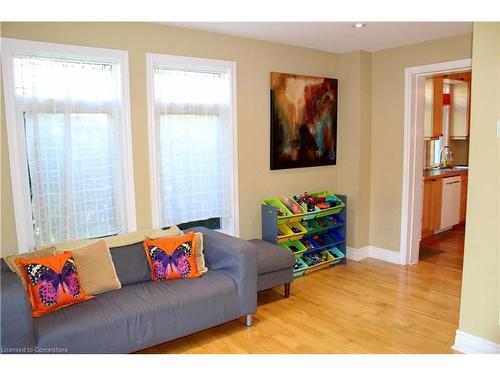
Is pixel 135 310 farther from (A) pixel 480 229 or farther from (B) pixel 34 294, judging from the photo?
(A) pixel 480 229

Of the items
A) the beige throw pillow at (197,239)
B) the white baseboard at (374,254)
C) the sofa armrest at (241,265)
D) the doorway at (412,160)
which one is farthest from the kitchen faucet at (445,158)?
the beige throw pillow at (197,239)

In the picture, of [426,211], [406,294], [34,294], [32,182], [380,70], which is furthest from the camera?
[426,211]

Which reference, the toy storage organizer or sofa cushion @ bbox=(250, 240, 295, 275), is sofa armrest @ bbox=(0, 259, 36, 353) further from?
the toy storage organizer

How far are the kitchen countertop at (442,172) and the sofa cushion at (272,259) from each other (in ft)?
9.30

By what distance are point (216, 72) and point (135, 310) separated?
2348 millimetres

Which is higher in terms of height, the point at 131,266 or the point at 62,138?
the point at 62,138

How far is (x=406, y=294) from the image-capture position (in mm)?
4020

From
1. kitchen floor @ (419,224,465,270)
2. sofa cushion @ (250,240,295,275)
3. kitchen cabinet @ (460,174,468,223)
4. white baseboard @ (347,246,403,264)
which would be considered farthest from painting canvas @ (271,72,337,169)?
kitchen cabinet @ (460,174,468,223)

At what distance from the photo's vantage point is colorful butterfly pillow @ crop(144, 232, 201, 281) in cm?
327

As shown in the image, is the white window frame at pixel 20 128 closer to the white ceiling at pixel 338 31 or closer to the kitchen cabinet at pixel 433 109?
the white ceiling at pixel 338 31

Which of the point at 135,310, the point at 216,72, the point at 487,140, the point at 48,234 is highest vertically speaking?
the point at 216,72

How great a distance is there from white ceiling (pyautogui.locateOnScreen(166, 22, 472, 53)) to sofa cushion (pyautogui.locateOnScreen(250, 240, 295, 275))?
6.64 ft

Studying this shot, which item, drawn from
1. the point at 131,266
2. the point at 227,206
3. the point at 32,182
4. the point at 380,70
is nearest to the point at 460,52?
the point at 380,70

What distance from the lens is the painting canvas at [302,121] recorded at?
4.51m
